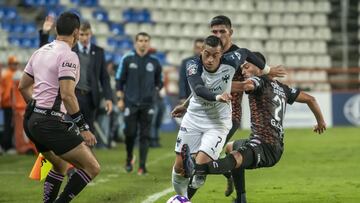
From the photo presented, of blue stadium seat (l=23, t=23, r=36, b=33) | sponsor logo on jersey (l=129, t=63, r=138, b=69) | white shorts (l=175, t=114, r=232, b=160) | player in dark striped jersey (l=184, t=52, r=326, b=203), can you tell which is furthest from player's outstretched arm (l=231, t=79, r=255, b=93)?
blue stadium seat (l=23, t=23, r=36, b=33)

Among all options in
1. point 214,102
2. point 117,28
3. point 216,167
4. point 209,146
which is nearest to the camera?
point 216,167

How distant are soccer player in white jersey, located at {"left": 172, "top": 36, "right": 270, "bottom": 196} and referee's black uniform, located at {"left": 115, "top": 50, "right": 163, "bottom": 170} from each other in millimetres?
4591

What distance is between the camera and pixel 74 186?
8328 millimetres

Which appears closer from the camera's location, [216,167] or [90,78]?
[216,167]

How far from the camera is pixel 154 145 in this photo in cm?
2094

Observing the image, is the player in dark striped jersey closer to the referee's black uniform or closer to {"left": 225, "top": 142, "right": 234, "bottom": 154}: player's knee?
{"left": 225, "top": 142, "right": 234, "bottom": 154}: player's knee

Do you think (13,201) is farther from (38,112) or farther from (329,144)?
(329,144)

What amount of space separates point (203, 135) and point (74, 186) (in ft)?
5.60

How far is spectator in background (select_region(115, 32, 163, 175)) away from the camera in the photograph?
554 inches

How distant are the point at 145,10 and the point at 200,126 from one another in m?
21.2

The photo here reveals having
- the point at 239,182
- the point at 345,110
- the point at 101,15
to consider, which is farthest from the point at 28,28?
the point at 239,182

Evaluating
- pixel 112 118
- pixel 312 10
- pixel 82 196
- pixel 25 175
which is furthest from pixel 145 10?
pixel 82 196

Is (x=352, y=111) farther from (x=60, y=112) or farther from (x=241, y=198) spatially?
(x=60, y=112)

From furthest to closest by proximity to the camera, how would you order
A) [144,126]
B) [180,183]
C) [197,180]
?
[144,126], [180,183], [197,180]
